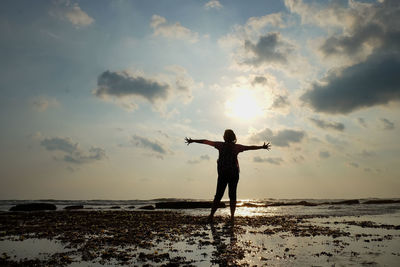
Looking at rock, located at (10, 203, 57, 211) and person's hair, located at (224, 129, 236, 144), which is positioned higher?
person's hair, located at (224, 129, 236, 144)

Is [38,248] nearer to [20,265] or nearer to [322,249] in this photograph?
[20,265]

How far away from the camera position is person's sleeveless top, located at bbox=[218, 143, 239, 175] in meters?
12.7

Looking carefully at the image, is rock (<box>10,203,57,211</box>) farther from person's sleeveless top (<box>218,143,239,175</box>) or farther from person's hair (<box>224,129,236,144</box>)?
person's hair (<box>224,129,236,144</box>)

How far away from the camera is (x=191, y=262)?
18.9 ft

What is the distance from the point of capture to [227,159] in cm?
1273

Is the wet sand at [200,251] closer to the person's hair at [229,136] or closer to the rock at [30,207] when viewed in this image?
the person's hair at [229,136]

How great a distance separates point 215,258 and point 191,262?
0.56m

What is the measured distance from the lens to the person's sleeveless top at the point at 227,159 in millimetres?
12680

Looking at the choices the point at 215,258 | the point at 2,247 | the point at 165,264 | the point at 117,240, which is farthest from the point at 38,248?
the point at 215,258

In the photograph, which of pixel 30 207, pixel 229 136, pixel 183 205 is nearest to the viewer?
pixel 229 136

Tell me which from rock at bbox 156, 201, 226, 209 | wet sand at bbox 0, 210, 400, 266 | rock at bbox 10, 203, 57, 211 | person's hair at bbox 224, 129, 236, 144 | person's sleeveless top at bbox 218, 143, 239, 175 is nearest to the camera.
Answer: wet sand at bbox 0, 210, 400, 266

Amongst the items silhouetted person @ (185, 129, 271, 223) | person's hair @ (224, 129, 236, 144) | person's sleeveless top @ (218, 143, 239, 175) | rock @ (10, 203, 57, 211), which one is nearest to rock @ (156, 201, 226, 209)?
rock @ (10, 203, 57, 211)

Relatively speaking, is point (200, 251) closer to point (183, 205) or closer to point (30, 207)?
point (30, 207)

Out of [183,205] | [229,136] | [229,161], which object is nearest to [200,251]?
[229,161]
